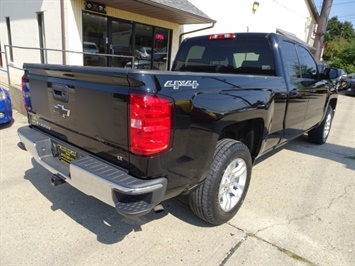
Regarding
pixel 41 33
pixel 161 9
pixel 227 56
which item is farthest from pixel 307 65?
pixel 41 33

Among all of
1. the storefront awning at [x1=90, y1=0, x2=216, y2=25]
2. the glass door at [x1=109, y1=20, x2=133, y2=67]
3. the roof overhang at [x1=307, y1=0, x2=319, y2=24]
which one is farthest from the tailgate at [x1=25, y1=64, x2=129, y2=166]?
the roof overhang at [x1=307, y1=0, x2=319, y2=24]

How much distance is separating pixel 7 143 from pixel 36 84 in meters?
2.55

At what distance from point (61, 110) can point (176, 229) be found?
5.21ft

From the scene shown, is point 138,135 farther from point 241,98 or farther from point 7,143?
point 7,143

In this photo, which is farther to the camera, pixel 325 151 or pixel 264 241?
pixel 325 151

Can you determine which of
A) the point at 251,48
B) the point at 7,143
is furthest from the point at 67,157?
the point at 7,143

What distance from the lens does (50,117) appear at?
2.74 metres

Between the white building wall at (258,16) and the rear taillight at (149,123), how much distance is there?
10464 millimetres

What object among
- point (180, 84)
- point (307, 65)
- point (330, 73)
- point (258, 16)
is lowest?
point (180, 84)

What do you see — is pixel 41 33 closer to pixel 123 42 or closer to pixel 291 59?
pixel 123 42

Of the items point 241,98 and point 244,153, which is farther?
point 244,153

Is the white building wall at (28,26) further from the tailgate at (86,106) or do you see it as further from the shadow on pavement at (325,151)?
the shadow on pavement at (325,151)

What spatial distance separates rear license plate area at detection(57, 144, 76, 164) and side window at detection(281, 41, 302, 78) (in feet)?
9.29

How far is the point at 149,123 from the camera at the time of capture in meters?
1.84
